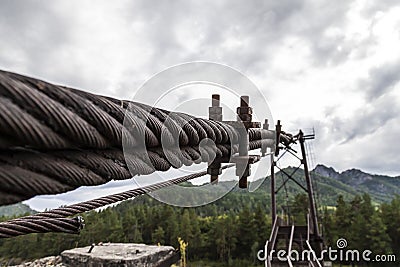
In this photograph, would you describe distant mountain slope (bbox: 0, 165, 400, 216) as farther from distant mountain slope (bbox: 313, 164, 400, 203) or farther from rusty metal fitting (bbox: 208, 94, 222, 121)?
rusty metal fitting (bbox: 208, 94, 222, 121)

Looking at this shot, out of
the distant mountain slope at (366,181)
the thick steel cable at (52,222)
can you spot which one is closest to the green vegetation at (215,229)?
the distant mountain slope at (366,181)

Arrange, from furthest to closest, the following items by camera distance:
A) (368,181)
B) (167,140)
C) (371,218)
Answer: (368,181) → (371,218) → (167,140)

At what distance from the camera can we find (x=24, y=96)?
15 cm

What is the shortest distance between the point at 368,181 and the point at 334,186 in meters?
4.09

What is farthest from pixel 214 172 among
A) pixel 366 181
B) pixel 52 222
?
pixel 366 181

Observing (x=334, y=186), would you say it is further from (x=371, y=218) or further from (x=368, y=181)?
(x=371, y=218)

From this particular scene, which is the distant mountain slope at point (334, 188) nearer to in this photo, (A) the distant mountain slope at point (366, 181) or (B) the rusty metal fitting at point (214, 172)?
(A) the distant mountain slope at point (366, 181)

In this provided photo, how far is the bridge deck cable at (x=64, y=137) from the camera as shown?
6.1 inches

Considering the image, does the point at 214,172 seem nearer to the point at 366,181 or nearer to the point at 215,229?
the point at 215,229

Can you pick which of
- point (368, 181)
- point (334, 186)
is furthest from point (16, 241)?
point (368, 181)

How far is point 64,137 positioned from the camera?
0.18 m

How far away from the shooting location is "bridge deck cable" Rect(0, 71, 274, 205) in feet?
0.51

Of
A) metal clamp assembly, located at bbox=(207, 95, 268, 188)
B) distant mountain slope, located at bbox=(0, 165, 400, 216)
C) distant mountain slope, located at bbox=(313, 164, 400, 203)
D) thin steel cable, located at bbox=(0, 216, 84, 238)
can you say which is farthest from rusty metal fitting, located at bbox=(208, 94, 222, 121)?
distant mountain slope, located at bbox=(313, 164, 400, 203)

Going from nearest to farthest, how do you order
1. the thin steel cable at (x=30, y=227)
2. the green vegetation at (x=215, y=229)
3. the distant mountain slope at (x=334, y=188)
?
the thin steel cable at (x=30, y=227) < the green vegetation at (x=215, y=229) < the distant mountain slope at (x=334, y=188)
